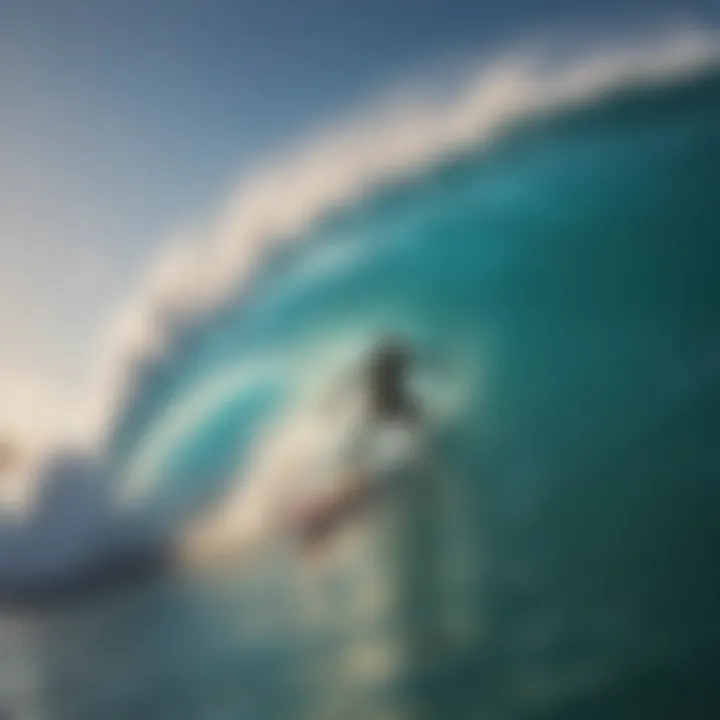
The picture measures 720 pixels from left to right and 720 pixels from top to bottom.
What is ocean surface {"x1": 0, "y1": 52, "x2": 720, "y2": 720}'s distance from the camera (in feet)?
3.79

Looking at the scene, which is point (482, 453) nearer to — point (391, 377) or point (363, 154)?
point (391, 377)

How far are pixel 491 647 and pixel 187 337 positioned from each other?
1.56 feet

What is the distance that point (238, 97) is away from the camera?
1258 millimetres

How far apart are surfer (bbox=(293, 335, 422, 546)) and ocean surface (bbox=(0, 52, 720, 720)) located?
1.0 inches

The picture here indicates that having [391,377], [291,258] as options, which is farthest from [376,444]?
[291,258]

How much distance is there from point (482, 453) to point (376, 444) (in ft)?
0.38

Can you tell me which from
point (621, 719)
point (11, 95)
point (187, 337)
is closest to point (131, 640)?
point (187, 337)

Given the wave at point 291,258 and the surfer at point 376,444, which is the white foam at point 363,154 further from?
the surfer at point 376,444

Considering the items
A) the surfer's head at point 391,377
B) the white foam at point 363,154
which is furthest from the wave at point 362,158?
the surfer's head at point 391,377

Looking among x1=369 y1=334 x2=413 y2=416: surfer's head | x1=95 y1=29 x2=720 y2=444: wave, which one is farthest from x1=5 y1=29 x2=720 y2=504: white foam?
x1=369 y1=334 x2=413 y2=416: surfer's head

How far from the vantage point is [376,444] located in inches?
47.7

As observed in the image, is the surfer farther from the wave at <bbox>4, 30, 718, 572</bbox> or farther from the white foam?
the white foam

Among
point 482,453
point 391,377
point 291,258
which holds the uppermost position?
point 291,258

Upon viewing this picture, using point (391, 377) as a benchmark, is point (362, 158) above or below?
above
